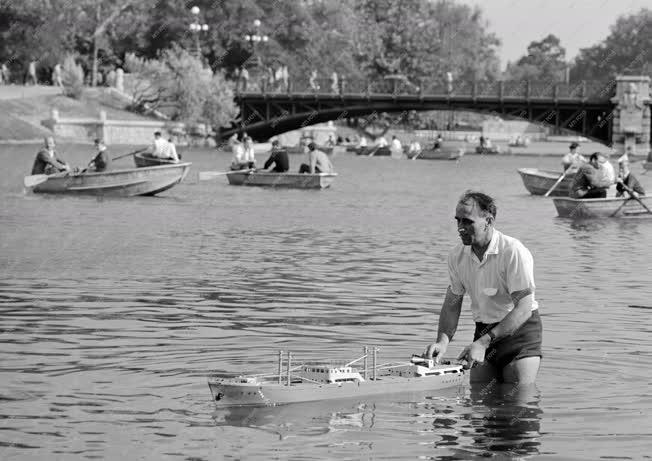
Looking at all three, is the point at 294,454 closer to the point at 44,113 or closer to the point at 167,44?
the point at 44,113

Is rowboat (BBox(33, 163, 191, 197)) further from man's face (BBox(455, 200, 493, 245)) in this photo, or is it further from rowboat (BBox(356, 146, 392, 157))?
rowboat (BBox(356, 146, 392, 157))

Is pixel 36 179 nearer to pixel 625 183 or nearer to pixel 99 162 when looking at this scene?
pixel 99 162

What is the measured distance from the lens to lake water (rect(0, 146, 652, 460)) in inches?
463

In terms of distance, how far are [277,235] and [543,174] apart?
20977mm

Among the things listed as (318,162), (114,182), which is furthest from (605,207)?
(318,162)

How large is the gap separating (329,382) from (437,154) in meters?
A: 92.2

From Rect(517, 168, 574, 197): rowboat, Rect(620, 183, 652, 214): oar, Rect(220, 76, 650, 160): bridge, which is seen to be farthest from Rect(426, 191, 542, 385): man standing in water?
Rect(220, 76, 650, 160): bridge

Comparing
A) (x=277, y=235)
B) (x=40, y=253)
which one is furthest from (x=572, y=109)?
(x=40, y=253)

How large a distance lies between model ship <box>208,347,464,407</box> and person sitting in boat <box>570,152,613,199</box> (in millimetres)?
25516

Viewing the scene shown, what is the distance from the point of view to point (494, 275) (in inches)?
475

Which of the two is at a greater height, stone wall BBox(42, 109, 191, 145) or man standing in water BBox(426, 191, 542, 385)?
man standing in water BBox(426, 191, 542, 385)

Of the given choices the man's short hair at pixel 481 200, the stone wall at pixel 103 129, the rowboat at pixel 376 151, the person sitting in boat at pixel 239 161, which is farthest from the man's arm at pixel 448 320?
the rowboat at pixel 376 151

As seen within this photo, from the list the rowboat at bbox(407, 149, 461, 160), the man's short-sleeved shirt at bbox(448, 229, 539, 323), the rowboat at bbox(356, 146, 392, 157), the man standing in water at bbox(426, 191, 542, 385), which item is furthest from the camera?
the rowboat at bbox(356, 146, 392, 157)

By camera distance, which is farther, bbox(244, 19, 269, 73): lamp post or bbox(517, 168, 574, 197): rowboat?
bbox(244, 19, 269, 73): lamp post
